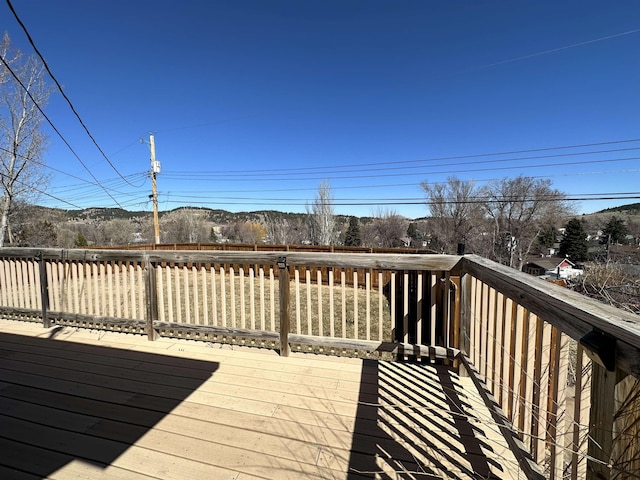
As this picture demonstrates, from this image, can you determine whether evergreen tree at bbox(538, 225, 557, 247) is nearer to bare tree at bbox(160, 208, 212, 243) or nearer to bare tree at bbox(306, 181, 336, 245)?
bare tree at bbox(306, 181, 336, 245)

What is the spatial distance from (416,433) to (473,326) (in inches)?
37.1

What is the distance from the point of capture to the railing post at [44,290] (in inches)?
133

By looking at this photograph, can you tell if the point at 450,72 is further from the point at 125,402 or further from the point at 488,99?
the point at 125,402

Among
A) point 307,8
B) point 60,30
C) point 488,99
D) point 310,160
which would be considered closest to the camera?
point 60,30

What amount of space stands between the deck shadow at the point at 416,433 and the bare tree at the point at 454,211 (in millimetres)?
25453

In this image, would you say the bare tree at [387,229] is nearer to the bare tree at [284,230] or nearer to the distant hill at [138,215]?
the distant hill at [138,215]

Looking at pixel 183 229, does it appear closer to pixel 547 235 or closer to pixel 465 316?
pixel 465 316

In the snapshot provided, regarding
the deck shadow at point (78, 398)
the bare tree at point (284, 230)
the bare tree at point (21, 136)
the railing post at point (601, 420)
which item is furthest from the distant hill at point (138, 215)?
the railing post at point (601, 420)

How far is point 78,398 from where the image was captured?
1.98 m

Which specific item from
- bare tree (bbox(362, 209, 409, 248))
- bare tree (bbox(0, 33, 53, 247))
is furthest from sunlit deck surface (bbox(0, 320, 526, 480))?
bare tree (bbox(362, 209, 409, 248))

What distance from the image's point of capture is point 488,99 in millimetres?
15852

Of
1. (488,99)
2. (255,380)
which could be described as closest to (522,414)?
(255,380)

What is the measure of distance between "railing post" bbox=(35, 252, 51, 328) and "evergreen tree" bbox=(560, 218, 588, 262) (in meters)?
36.2

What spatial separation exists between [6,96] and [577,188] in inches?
1238
